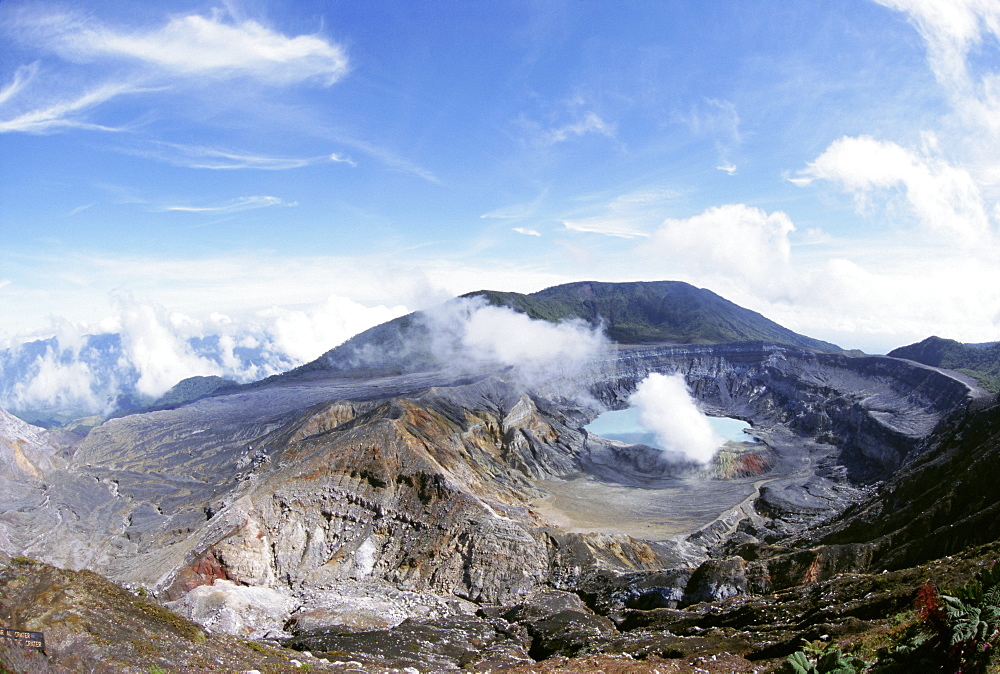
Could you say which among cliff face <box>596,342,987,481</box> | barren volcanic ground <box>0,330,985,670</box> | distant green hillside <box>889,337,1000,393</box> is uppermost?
distant green hillside <box>889,337,1000,393</box>

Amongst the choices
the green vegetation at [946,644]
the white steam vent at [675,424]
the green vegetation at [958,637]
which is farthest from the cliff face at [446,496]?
the green vegetation at [958,637]

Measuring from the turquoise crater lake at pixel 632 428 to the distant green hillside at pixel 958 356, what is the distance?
45.7 m

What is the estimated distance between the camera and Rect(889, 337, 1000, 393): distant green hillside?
118 m

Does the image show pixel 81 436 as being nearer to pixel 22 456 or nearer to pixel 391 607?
pixel 22 456

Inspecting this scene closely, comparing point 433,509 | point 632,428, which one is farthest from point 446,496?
point 632,428

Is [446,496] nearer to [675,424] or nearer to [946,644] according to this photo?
[946,644]

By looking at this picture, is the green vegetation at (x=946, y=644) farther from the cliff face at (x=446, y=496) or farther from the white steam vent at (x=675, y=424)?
the white steam vent at (x=675, y=424)

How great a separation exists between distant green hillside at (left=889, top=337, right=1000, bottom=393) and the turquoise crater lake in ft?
150

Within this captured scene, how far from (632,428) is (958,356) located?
285ft

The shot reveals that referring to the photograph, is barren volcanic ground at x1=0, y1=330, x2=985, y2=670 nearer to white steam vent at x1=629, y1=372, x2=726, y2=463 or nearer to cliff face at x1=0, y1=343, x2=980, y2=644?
cliff face at x1=0, y1=343, x2=980, y2=644

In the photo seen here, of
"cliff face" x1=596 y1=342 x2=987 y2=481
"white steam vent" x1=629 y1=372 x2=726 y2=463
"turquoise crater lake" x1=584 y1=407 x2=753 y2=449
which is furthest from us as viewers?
"turquoise crater lake" x1=584 y1=407 x2=753 y2=449

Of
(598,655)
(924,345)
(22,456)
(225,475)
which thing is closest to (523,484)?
(225,475)

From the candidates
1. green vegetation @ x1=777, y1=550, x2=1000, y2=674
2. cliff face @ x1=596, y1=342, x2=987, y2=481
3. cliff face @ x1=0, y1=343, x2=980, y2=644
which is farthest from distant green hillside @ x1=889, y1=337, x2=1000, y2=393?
green vegetation @ x1=777, y1=550, x2=1000, y2=674

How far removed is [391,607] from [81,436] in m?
91.3
